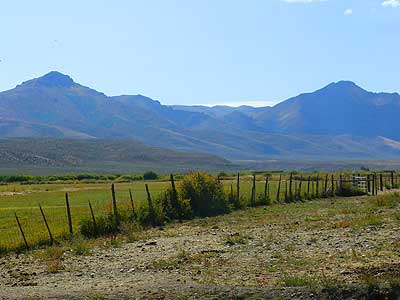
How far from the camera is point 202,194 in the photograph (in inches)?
1571

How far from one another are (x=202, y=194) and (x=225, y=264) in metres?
20.2

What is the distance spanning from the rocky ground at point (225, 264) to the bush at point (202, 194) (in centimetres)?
785

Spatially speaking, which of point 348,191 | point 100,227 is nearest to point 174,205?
point 100,227

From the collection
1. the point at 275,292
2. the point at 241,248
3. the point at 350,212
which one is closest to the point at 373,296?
the point at 275,292

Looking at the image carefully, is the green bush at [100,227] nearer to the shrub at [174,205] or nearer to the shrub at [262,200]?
the shrub at [174,205]

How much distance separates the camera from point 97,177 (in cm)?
11350

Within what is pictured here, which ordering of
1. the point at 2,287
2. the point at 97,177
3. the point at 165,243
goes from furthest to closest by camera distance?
the point at 97,177 < the point at 165,243 < the point at 2,287

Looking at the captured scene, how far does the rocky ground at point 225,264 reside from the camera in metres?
15.6

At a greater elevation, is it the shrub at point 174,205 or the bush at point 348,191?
the shrub at point 174,205

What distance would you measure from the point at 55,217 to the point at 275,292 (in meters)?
24.1

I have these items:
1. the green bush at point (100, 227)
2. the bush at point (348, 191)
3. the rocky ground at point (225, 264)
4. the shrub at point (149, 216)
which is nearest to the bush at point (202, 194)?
the shrub at point (149, 216)

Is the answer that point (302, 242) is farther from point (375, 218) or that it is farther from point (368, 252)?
point (375, 218)

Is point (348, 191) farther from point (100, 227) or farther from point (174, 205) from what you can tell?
point (100, 227)

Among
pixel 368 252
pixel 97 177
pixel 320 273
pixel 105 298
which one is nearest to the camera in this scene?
pixel 105 298
